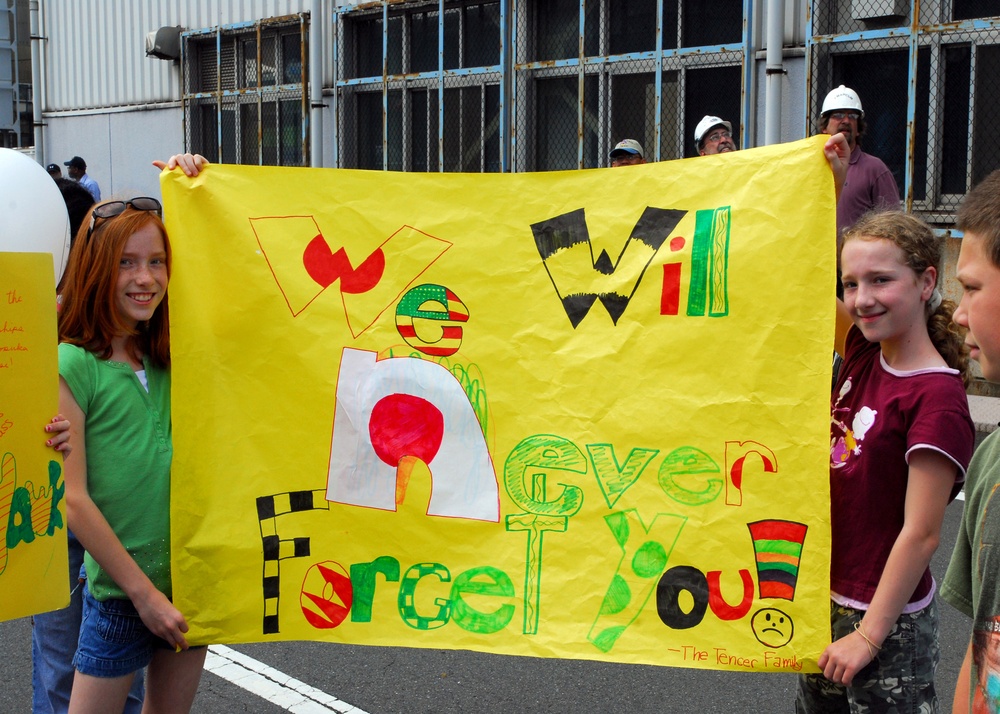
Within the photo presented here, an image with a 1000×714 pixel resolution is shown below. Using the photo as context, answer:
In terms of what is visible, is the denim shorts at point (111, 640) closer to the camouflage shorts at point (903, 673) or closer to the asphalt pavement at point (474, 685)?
the asphalt pavement at point (474, 685)

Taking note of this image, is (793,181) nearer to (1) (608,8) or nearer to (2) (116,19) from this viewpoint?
(1) (608,8)

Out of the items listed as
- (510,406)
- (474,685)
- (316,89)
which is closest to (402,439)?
(510,406)

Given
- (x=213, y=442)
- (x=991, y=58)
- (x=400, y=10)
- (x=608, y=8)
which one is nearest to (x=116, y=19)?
(x=400, y=10)

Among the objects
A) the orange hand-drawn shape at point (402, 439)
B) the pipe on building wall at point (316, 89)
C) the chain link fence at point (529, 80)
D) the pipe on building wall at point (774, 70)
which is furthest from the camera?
the pipe on building wall at point (316, 89)

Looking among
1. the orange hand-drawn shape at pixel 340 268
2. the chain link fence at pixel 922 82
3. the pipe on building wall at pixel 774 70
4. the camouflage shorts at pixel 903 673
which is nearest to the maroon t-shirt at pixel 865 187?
the chain link fence at pixel 922 82

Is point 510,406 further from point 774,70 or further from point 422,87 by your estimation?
point 422,87

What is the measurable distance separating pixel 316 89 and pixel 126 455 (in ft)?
40.4

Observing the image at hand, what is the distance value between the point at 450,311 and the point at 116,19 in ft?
54.8

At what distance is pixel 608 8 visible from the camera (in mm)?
11016

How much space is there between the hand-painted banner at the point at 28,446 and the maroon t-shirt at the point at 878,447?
1616 millimetres

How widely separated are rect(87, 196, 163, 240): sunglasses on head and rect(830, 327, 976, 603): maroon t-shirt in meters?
1.59

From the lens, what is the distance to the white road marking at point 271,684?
3576 millimetres

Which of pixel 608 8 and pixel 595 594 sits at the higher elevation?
pixel 608 8

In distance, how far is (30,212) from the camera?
335 centimetres
